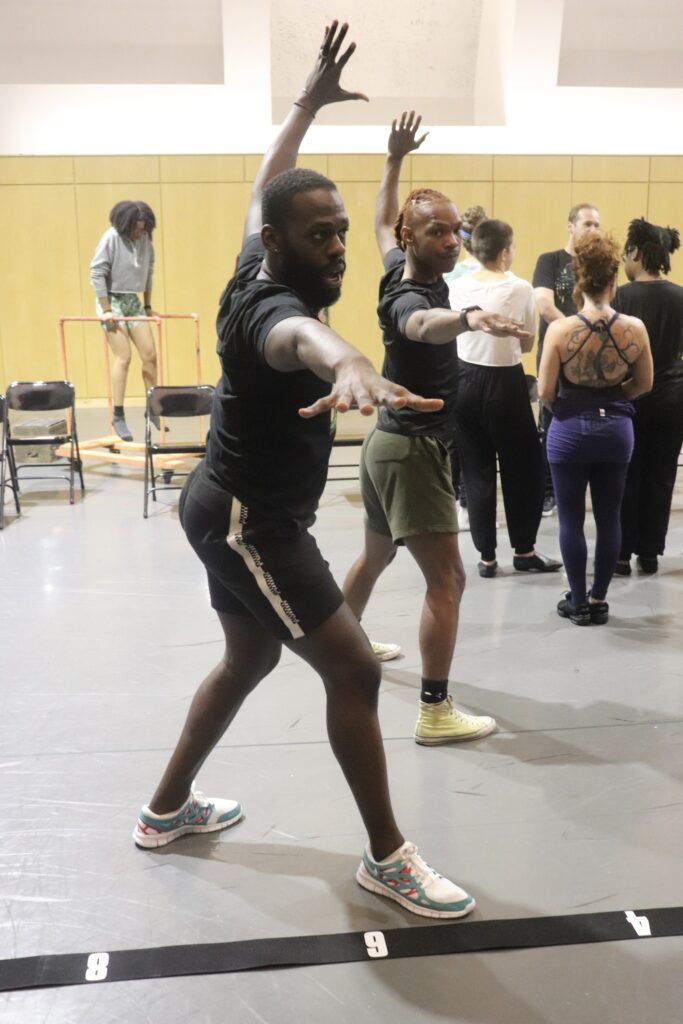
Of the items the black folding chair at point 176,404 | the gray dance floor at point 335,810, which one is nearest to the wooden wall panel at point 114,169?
the black folding chair at point 176,404

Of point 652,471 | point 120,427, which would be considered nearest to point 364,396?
point 652,471

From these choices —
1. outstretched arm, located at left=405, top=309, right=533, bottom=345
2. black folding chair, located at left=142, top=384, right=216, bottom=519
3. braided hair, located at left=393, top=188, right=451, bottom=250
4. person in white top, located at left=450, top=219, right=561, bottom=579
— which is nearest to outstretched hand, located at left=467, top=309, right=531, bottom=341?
outstretched arm, located at left=405, top=309, right=533, bottom=345

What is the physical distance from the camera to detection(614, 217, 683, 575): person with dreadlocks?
13.1 ft

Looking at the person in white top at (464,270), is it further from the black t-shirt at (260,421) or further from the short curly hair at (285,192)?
the short curly hair at (285,192)

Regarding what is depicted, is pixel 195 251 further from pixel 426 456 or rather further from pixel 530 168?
pixel 426 456

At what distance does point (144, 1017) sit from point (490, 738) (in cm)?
137

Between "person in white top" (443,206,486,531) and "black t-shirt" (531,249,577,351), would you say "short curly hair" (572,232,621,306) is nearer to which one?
Result: "person in white top" (443,206,486,531)

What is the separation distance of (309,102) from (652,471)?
257 cm

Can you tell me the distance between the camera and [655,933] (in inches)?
74.4

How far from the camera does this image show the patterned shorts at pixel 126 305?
7098 millimetres

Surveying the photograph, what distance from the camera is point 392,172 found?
9.97ft

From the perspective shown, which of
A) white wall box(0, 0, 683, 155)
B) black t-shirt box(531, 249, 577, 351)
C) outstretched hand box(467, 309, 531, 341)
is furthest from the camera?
white wall box(0, 0, 683, 155)

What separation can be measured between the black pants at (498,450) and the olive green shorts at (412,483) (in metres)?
1.50

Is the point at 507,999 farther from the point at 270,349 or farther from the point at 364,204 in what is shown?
the point at 364,204
